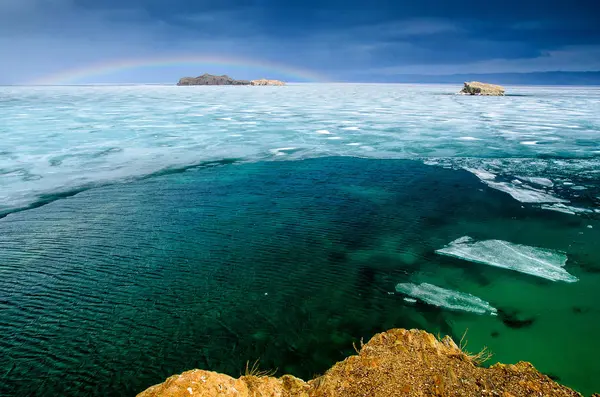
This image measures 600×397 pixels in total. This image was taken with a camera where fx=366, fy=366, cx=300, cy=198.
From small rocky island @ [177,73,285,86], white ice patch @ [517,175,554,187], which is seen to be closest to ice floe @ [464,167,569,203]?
white ice patch @ [517,175,554,187]

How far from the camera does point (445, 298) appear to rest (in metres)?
4.53

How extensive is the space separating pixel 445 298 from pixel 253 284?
244 centimetres

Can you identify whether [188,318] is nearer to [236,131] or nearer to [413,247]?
[413,247]

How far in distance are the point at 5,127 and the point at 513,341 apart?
21.9 metres

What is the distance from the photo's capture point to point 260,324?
4109 mm

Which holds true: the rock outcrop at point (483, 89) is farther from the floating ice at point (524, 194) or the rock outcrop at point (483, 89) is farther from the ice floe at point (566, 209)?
Result: the ice floe at point (566, 209)

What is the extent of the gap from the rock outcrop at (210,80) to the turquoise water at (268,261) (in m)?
158

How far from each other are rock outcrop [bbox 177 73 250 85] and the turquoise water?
15779 cm

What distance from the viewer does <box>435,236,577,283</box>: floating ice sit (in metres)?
4.98

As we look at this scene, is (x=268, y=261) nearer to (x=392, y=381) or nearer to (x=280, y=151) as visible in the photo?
(x=392, y=381)

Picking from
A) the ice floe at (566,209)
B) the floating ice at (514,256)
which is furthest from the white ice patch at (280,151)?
the ice floe at (566,209)

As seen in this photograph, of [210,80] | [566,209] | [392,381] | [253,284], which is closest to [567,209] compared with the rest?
[566,209]

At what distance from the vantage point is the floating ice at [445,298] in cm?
434

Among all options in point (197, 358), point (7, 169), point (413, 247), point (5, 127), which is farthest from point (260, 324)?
point (5, 127)
